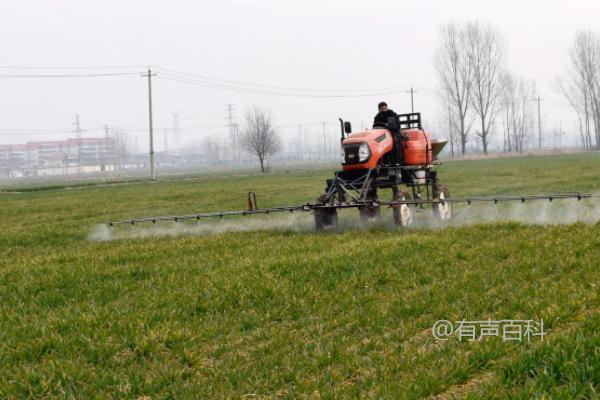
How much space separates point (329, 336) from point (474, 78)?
83555 mm

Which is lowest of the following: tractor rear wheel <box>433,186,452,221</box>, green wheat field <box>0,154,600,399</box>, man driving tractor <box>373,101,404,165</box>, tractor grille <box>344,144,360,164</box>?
green wheat field <box>0,154,600,399</box>

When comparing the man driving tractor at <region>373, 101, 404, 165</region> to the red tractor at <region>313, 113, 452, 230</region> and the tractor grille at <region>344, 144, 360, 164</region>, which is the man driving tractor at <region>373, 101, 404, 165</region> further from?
the tractor grille at <region>344, 144, 360, 164</region>

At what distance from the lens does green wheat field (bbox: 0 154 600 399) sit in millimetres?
4078

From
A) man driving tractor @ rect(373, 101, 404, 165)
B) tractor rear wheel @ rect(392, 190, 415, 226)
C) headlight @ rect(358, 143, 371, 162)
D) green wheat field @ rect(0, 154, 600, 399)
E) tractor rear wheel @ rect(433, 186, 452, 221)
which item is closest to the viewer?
green wheat field @ rect(0, 154, 600, 399)

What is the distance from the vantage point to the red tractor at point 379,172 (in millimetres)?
11688

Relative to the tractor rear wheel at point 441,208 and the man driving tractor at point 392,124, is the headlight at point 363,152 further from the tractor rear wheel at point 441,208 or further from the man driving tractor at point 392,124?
the tractor rear wheel at point 441,208

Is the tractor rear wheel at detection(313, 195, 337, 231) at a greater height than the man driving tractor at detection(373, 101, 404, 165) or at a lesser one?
lesser

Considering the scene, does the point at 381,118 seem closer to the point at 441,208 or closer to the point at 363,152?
the point at 363,152

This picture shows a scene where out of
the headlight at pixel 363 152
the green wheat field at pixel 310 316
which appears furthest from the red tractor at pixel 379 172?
the green wheat field at pixel 310 316

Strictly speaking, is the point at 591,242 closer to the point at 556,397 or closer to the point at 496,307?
the point at 496,307

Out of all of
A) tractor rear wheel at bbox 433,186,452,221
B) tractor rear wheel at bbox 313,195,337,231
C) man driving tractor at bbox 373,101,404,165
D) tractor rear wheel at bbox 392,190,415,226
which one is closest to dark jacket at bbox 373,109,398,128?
man driving tractor at bbox 373,101,404,165

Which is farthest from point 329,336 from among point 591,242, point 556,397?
point 591,242

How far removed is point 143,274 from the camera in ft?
26.1

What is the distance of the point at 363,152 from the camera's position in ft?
39.3
